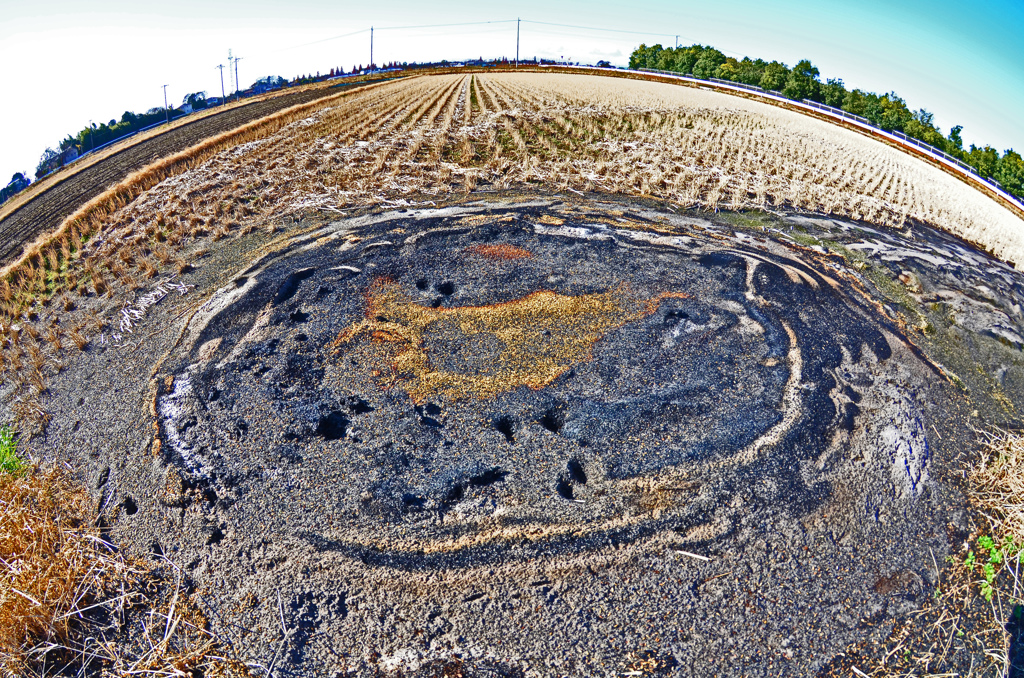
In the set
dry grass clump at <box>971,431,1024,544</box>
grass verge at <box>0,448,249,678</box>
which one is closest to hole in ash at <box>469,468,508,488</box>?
grass verge at <box>0,448,249,678</box>

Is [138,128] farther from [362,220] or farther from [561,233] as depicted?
[561,233]

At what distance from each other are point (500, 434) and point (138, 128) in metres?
34.9

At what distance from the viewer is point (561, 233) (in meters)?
14.7

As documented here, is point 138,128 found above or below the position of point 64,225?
above

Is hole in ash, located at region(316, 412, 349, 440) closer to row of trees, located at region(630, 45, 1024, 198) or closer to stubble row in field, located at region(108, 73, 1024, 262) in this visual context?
stubble row in field, located at region(108, 73, 1024, 262)

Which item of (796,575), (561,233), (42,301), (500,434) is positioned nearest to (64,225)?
(42,301)

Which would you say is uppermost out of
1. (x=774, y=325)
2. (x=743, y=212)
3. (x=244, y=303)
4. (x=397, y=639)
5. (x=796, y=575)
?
(x=743, y=212)

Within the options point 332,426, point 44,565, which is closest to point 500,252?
point 332,426

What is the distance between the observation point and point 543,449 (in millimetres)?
8336

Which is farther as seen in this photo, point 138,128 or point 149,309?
point 138,128

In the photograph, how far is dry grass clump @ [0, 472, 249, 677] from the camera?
20.2 feet

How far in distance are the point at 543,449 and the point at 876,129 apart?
32.2m

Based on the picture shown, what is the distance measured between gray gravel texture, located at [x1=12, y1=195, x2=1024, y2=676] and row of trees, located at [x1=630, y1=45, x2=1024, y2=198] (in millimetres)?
18512

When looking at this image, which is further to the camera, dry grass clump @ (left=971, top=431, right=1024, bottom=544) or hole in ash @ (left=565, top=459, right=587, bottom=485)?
hole in ash @ (left=565, top=459, right=587, bottom=485)
